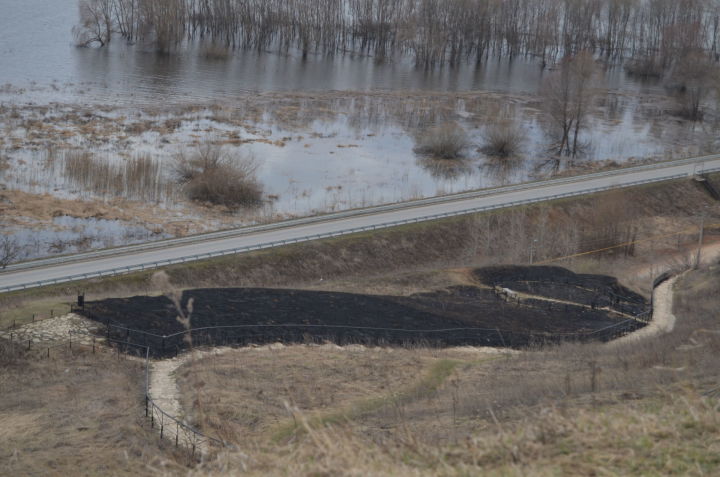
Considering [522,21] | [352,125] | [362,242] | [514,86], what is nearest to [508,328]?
[362,242]

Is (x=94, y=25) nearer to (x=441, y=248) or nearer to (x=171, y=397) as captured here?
(x=441, y=248)

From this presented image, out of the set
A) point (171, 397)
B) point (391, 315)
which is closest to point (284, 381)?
point (171, 397)

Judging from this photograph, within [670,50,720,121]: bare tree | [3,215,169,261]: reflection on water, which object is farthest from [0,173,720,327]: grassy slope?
[670,50,720,121]: bare tree

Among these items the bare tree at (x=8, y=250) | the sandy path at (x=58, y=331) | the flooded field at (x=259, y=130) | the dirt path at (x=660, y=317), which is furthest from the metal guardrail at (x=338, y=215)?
the dirt path at (x=660, y=317)

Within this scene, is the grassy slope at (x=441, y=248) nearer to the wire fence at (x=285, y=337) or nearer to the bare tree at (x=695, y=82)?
the wire fence at (x=285, y=337)

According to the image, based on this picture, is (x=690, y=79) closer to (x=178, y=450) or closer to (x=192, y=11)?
(x=192, y=11)

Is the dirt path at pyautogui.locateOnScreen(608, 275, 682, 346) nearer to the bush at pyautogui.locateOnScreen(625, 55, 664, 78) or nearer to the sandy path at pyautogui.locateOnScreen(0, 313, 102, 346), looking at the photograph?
the sandy path at pyautogui.locateOnScreen(0, 313, 102, 346)
